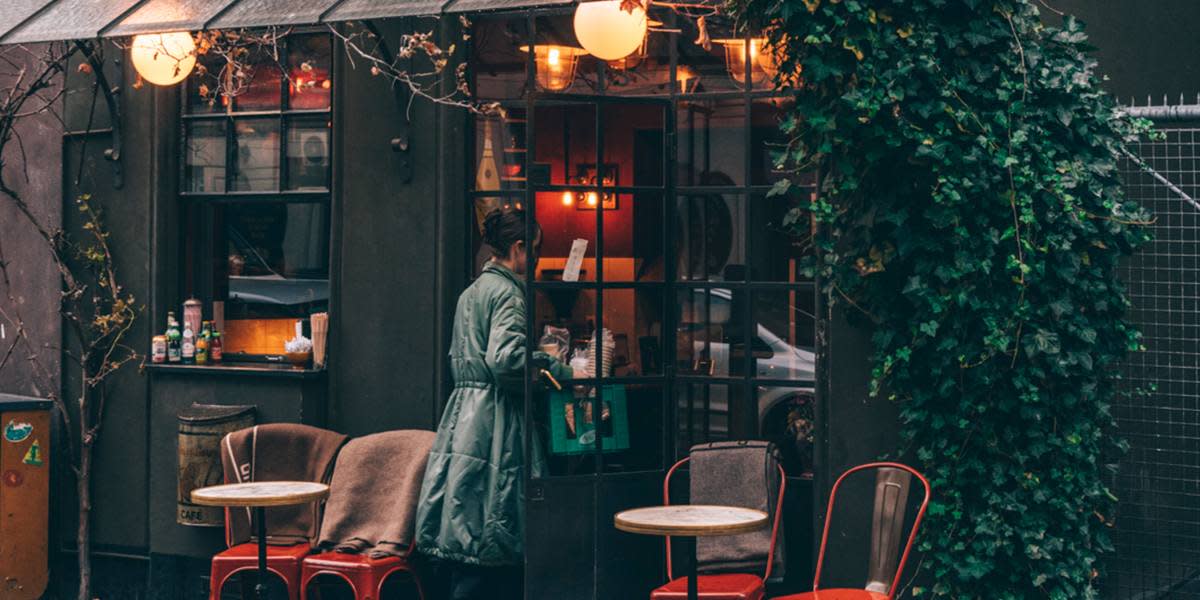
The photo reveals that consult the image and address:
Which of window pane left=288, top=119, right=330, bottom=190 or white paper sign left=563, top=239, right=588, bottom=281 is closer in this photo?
white paper sign left=563, top=239, right=588, bottom=281

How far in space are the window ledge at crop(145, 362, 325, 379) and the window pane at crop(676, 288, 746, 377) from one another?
2262mm

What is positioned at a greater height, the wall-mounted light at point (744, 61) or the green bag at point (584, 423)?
the wall-mounted light at point (744, 61)

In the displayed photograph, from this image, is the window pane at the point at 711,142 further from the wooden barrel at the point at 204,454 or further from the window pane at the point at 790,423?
the wooden barrel at the point at 204,454

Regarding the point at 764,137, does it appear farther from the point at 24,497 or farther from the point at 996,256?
the point at 24,497

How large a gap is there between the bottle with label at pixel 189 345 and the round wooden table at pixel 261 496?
62.6 inches

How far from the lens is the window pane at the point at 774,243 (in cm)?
799

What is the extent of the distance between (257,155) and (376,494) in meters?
2.38

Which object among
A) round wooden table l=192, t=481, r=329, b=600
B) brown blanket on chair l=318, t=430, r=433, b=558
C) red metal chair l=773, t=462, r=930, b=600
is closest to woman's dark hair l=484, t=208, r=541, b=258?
brown blanket on chair l=318, t=430, r=433, b=558

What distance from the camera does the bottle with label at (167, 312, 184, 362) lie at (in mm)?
9391

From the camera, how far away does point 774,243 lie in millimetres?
8023

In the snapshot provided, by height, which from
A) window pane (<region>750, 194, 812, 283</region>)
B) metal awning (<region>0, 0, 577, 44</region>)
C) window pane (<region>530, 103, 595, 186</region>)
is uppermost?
metal awning (<region>0, 0, 577, 44</region>)

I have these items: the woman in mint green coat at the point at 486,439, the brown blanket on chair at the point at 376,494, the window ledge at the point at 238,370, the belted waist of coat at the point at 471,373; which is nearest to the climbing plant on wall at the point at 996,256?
the woman in mint green coat at the point at 486,439

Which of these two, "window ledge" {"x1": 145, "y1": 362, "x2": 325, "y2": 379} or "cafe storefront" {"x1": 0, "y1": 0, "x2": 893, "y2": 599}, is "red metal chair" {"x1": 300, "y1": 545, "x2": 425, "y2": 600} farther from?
"window ledge" {"x1": 145, "y1": 362, "x2": 325, "y2": 379}

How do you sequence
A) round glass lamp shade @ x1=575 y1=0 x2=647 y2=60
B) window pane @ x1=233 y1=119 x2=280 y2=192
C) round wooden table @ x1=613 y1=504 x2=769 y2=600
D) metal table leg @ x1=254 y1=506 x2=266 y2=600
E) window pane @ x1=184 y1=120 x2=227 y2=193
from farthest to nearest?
window pane @ x1=184 y1=120 x2=227 y2=193, window pane @ x1=233 y1=119 x2=280 y2=192, metal table leg @ x1=254 y1=506 x2=266 y2=600, round glass lamp shade @ x1=575 y1=0 x2=647 y2=60, round wooden table @ x1=613 y1=504 x2=769 y2=600
